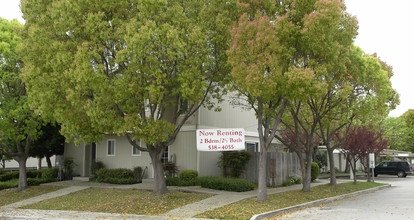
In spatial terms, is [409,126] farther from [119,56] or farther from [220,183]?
[119,56]

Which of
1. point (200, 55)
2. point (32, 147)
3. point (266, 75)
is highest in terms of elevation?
point (200, 55)

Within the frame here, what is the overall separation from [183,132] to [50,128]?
926 centimetres

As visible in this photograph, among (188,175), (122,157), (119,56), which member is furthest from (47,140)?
(119,56)

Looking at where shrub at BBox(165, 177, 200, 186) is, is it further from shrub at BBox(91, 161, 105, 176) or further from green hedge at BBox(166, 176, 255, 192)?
shrub at BBox(91, 161, 105, 176)

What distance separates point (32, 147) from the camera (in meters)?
23.4

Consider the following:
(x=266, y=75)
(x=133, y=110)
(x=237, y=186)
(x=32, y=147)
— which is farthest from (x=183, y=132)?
(x=32, y=147)

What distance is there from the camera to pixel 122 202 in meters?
14.4

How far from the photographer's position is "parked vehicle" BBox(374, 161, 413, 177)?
33.6 meters

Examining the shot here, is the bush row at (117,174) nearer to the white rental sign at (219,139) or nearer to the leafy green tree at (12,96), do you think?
the leafy green tree at (12,96)

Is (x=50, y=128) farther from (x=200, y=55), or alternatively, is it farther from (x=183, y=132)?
(x=200, y=55)

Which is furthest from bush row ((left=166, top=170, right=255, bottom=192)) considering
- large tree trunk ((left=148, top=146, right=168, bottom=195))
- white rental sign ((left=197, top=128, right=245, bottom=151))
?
white rental sign ((left=197, top=128, right=245, bottom=151))

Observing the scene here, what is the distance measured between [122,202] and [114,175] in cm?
673

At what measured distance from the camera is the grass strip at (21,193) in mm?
16989

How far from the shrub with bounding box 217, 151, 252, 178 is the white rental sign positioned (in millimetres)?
5545
